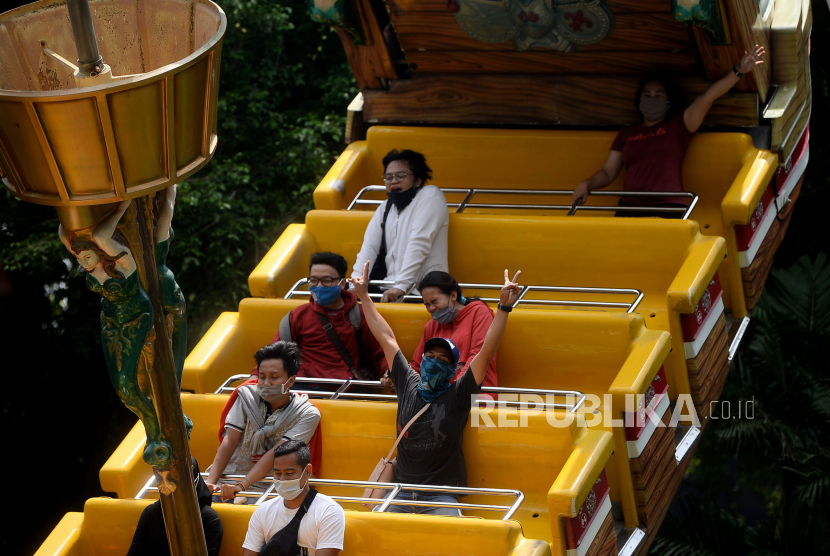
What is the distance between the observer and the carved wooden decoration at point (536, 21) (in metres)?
6.26

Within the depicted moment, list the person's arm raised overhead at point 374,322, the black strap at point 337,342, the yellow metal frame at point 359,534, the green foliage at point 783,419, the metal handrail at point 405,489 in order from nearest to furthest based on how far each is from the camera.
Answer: the yellow metal frame at point 359,534 < the metal handrail at point 405,489 < the person's arm raised overhead at point 374,322 < the black strap at point 337,342 < the green foliage at point 783,419

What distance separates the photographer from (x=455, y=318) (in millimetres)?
5277

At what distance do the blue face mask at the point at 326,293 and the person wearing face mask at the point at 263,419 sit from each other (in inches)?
20.6

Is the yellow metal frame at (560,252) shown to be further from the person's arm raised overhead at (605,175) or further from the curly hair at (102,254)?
the curly hair at (102,254)

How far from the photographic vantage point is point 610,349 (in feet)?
17.7

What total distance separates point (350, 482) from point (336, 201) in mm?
2752

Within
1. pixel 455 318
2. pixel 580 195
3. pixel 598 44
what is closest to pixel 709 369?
pixel 580 195

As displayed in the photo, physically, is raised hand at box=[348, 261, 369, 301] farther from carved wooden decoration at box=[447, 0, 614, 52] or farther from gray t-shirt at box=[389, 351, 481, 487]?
carved wooden decoration at box=[447, 0, 614, 52]

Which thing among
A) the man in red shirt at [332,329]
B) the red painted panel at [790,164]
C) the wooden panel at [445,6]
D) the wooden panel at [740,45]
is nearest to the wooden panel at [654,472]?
the man in red shirt at [332,329]

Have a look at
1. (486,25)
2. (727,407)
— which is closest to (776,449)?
(727,407)

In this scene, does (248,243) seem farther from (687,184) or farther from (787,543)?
(787,543)

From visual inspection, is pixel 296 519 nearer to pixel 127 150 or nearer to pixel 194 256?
pixel 127 150

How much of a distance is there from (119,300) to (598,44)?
4.46m

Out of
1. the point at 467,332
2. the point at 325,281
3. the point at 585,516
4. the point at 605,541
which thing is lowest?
the point at 605,541
